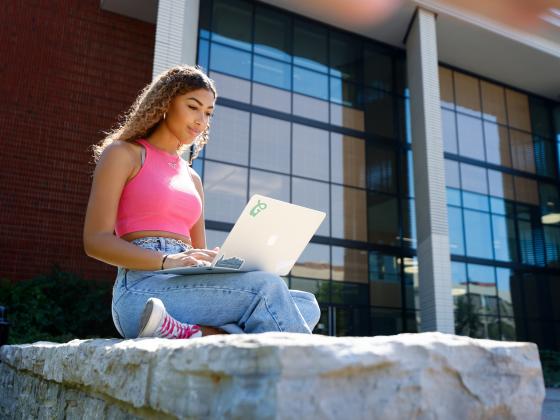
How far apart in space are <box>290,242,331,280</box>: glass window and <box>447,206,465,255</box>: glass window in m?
3.82

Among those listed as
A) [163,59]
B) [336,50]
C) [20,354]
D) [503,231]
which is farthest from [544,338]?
[20,354]

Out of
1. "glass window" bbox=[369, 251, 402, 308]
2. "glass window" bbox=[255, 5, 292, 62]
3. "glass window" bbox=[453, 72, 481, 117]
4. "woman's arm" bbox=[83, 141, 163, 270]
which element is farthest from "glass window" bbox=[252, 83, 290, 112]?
"woman's arm" bbox=[83, 141, 163, 270]

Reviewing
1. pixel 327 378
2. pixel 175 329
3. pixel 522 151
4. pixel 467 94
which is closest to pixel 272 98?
pixel 467 94

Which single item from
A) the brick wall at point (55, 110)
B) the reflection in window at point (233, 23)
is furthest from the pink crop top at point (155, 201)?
the reflection in window at point (233, 23)

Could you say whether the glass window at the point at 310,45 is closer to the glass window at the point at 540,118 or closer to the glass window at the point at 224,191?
the glass window at the point at 224,191

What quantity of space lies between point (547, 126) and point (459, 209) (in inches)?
213

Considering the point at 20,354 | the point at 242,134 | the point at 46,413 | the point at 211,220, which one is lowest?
the point at 46,413

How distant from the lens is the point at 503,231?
1523cm

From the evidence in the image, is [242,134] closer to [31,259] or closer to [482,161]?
[31,259]

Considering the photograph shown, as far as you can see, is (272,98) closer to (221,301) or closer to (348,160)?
(348,160)

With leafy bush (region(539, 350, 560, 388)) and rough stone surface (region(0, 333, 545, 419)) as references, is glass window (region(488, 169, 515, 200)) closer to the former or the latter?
leafy bush (region(539, 350, 560, 388))

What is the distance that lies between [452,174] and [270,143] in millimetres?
5525

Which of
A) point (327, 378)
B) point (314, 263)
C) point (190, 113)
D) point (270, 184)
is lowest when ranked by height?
point (327, 378)

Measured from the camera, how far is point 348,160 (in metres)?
13.5
